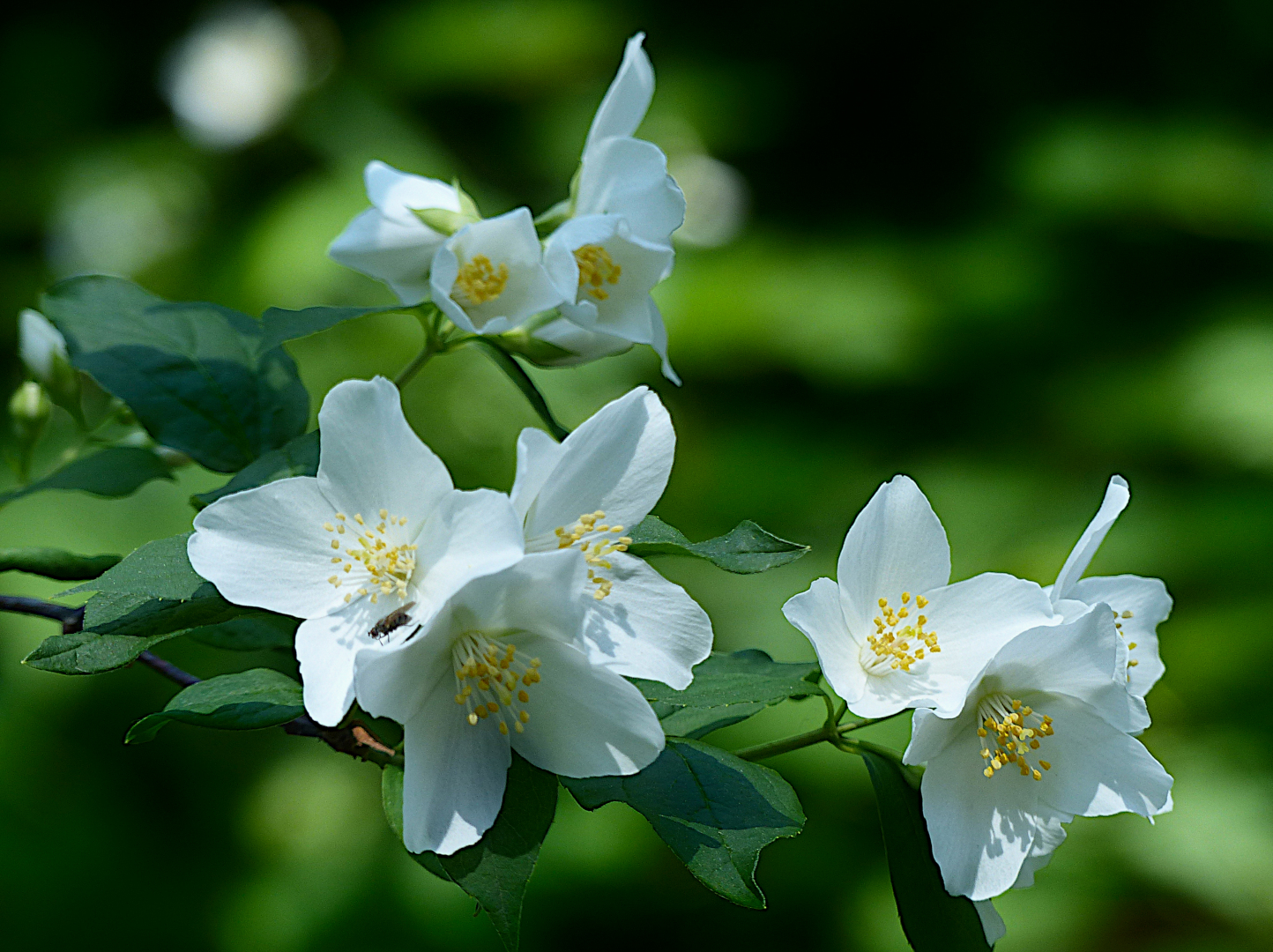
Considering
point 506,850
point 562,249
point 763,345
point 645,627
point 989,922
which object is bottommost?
point 763,345

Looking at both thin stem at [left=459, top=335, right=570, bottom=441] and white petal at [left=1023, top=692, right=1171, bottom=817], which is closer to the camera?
white petal at [left=1023, top=692, right=1171, bottom=817]

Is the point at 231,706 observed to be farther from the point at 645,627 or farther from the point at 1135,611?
the point at 1135,611

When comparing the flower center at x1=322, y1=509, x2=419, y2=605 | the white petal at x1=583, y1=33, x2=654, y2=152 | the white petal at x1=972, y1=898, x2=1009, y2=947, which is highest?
the white petal at x1=583, y1=33, x2=654, y2=152

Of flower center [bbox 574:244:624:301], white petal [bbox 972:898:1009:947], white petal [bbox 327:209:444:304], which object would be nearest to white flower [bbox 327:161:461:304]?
white petal [bbox 327:209:444:304]

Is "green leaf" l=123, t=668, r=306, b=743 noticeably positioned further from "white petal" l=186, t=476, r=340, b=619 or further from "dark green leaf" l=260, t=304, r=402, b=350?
"dark green leaf" l=260, t=304, r=402, b=350

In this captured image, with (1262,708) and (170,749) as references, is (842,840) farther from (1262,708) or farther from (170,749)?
(170,749)

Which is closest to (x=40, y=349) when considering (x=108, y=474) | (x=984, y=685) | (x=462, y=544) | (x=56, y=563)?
(x=108, y=474)

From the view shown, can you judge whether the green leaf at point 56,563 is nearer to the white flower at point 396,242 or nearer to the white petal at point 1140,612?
the white flower at point 396,242

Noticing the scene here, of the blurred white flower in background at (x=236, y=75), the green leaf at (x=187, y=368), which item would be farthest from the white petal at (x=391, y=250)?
the blurred white flower in background at (x=236, y=75)
